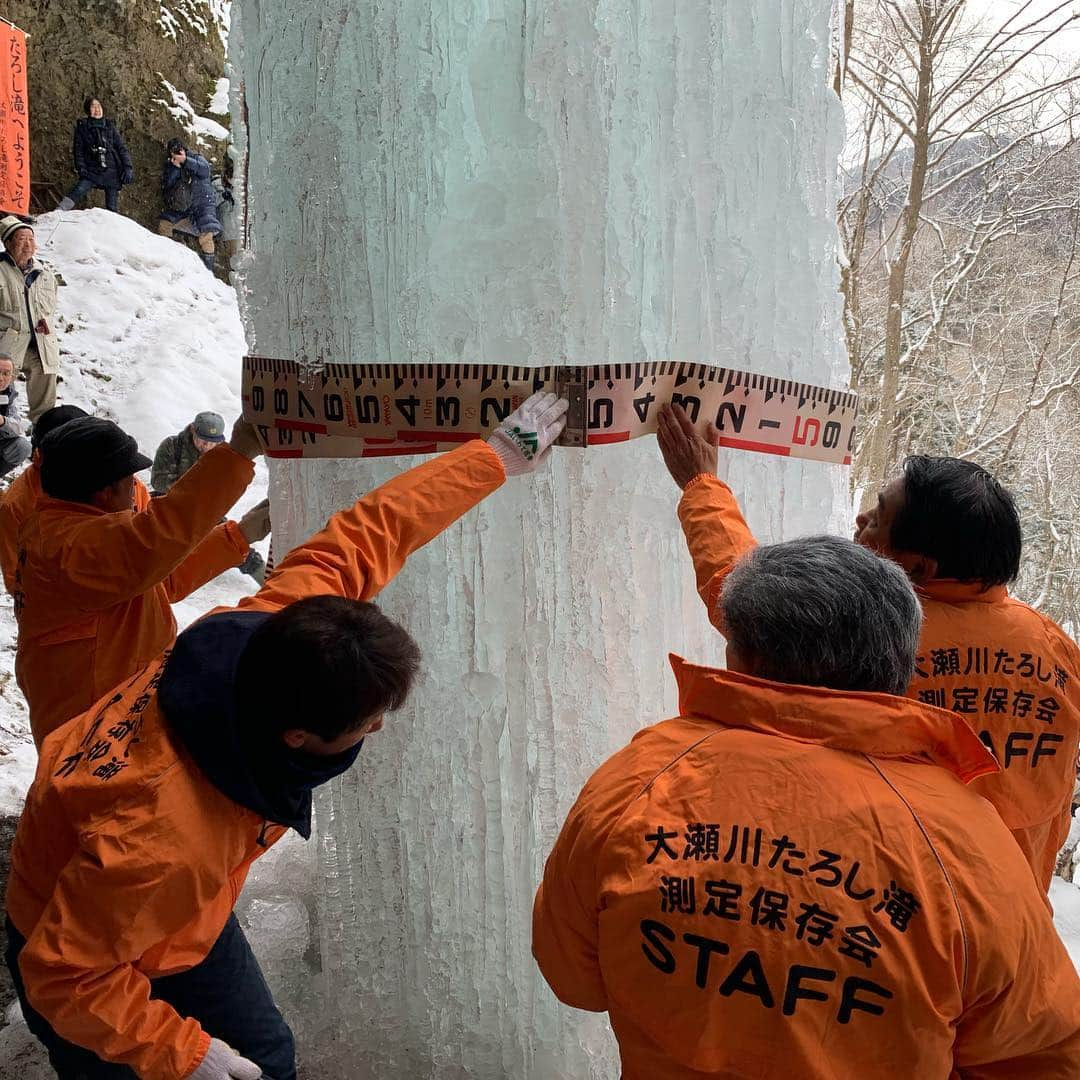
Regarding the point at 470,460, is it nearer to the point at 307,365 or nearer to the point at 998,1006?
the point at 307,365

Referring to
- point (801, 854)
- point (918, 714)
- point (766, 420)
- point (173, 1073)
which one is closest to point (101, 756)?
point (173, 1073)

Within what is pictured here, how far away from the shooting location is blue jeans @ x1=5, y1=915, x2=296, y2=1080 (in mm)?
1535

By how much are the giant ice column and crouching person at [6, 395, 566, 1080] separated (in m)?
0.72

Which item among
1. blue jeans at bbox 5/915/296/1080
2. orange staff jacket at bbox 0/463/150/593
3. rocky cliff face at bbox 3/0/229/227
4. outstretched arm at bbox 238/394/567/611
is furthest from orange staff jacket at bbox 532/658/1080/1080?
rocky cliff face at bbox 3/0/229/227

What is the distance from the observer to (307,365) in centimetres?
207

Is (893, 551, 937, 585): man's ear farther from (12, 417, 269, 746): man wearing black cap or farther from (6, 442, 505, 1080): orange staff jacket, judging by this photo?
(12, 417, 269, 746): man wearing black cap

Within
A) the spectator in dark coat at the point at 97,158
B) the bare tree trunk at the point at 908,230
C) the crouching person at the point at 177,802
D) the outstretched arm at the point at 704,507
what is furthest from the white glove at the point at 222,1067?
the spectator in dark coat at the point at 97,158

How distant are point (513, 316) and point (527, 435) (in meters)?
0.37

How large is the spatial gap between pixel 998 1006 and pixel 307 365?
1.80 m

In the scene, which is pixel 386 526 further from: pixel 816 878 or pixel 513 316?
pixel 816 878

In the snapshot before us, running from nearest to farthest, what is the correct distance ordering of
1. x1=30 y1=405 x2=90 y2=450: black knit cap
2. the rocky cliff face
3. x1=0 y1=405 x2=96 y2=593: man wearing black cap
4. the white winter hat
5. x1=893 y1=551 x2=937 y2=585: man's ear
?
1. x1=893 y1=551 x2=937 y2=585: man's ear
2. x1=0 y1=405 x2=96 y2=593: man wearing black cap
3. x1=30 y1=405 x2=90 y2=450: black knit cap
4. the white winter hat
5. the rocky cliff face

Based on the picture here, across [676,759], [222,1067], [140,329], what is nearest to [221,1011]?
[222,1067]

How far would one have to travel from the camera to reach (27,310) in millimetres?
6059

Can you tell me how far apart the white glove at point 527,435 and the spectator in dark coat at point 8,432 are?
16.8 feet
